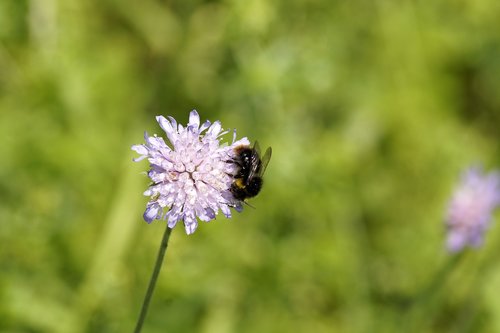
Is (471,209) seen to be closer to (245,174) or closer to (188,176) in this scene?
(245,174)

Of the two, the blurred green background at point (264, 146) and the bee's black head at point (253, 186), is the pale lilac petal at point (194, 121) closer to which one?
the bee's black head at point (253, 186)

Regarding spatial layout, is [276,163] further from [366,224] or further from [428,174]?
[428,174]

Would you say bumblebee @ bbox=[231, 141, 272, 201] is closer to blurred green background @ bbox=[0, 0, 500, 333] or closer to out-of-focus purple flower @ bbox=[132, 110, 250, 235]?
out-of-focus purple flower @ bbox=[132, 110, 250, 235]

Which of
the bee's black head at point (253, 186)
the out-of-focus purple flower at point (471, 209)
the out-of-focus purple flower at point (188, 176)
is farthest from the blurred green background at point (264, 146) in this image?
the out-of-focus purple flower at point (188, 176)

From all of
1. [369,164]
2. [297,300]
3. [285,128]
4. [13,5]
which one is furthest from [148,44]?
[297,300]

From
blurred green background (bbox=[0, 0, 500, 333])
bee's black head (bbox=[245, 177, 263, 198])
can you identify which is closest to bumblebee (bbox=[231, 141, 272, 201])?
bee's black head (bbox=[245, 177, 263, 198])

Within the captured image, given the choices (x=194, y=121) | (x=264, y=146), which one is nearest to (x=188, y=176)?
(x=194, y=121)

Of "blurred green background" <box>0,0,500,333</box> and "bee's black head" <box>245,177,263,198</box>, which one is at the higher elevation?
"blurred green background" <box>0,0,500,333</box>
